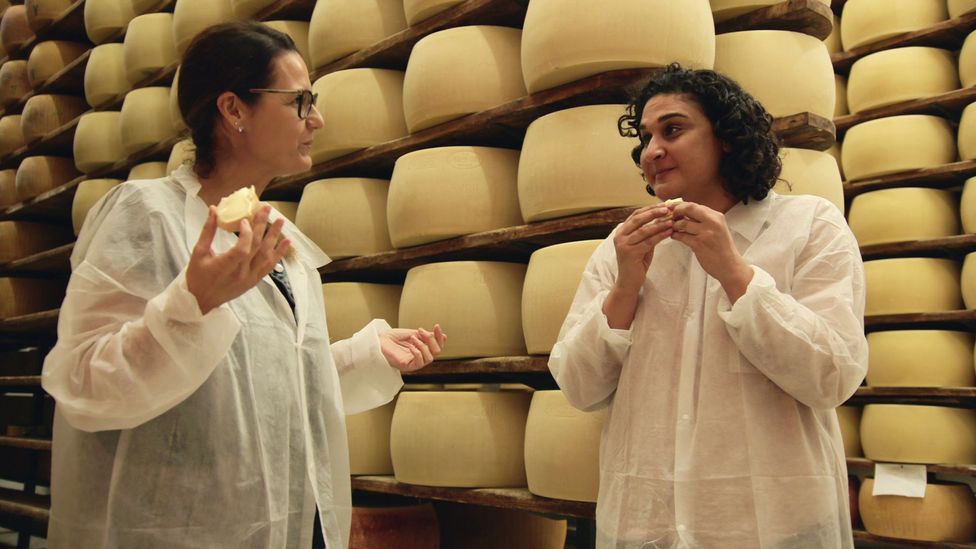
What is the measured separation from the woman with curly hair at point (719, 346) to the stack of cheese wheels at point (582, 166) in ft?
1.27

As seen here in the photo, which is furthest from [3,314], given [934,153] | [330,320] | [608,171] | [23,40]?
[934,153]

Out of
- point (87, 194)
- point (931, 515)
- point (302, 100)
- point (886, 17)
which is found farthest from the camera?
point (87, 194)

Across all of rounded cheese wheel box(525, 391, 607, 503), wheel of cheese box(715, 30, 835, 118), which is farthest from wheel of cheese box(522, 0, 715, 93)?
rounded cheese wheel box(525, 391, 607, 503)

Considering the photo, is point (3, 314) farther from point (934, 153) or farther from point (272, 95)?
point (934, 153)

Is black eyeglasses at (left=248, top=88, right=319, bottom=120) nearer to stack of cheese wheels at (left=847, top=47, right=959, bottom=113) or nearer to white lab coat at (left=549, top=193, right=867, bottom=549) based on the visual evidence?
white lab coat at (left=549, top=193, right=867, bottom=549)

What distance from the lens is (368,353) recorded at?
135 cm

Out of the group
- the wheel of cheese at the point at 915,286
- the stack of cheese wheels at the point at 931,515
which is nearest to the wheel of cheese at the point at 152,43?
the wheel of cheese at the point at 915,286

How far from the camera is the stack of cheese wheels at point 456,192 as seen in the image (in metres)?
2.21

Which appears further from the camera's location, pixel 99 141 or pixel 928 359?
pixel 99 141

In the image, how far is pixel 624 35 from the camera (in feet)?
5.96

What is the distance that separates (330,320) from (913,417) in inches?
77.3

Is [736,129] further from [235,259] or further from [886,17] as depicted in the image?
[886,17]

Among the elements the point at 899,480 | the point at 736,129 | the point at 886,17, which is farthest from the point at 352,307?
the point at 886,17

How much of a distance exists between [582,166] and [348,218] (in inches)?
35.8
